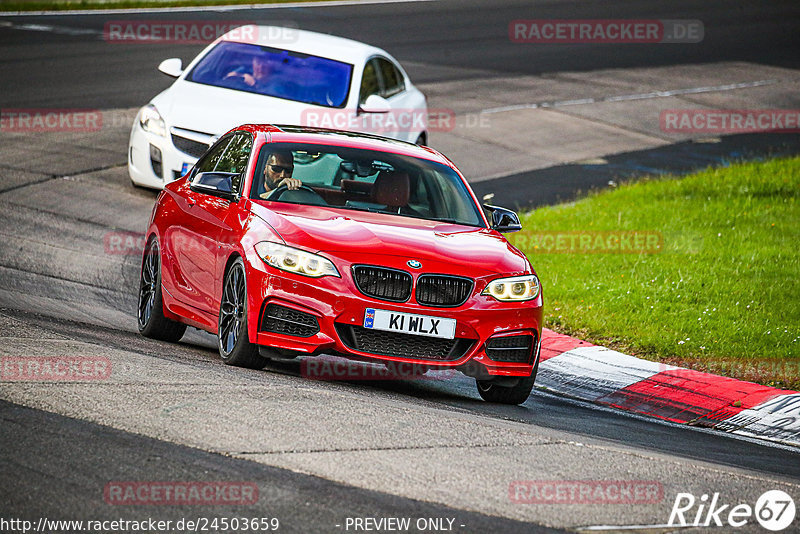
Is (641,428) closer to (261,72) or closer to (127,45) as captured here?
(261,72)

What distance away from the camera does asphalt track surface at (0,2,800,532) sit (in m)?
5.40

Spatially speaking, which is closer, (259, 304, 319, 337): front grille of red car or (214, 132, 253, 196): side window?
(259, 304, 319, 337): front grille of red car

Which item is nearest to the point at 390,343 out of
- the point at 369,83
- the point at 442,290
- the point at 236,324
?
the point at 442,290

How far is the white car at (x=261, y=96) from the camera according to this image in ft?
47.1

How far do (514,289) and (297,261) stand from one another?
1.42 meters

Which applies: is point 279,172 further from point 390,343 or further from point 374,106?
point 374,106

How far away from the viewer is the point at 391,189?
30.3 feet

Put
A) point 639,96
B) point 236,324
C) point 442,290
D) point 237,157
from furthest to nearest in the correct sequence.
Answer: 1. point 639,96
2. point 237,157
3. point 236,324
4. point 442,290

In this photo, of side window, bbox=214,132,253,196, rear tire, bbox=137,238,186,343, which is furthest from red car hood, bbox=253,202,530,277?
rear tire, bbox=137,238,186,343

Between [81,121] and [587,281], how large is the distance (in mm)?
9112

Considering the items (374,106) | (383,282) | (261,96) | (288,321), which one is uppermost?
(383,282)

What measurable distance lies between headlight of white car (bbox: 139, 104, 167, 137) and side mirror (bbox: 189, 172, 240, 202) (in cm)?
563

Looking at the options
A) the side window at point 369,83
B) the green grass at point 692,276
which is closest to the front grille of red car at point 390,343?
the green grass at point 692,276

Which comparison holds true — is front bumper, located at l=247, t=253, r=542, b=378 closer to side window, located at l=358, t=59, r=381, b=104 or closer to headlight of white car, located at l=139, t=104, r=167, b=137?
headlight of white car, located at l=139, t=104, r=167, b=137
